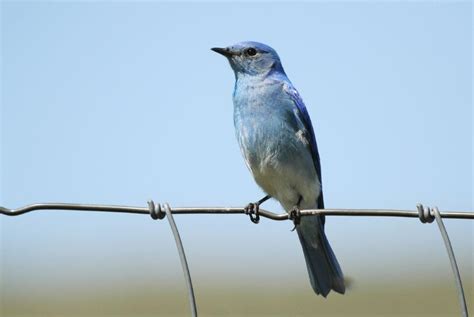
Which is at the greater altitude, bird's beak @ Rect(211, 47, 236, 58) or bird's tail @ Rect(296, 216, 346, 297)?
bird's beak @ Rect(211, 47, 236, 58)

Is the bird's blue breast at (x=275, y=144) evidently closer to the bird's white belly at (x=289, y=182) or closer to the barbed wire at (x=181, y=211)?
the bird's white belly at (x=289, y=182)

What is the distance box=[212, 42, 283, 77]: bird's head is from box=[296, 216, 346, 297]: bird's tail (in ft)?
3.91

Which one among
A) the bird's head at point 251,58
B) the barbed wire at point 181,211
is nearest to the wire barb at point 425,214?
the barbed wire at point 181,211

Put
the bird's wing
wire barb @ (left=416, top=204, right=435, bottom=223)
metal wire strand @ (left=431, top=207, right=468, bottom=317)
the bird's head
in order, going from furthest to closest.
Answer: the bird's head < the bird's wing < wire barb @ (left=416, top=204, right=435, bottom=223) < metal wire strand @ (left=431, top=207, right=468, bottom=317)

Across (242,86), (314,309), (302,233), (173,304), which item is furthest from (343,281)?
(173,304)

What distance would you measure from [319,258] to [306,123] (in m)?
0.97

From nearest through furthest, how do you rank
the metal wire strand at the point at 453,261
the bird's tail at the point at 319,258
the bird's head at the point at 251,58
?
the metal wire strand at the point at 453,261, the bird's tail at the point at 319,258, the bird's head at the point at 251,58

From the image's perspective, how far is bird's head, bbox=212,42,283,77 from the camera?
668 centimetres

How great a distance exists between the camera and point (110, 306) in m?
12.7

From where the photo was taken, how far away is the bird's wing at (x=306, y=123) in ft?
20.7

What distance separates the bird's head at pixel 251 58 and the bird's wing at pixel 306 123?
0.31 meters

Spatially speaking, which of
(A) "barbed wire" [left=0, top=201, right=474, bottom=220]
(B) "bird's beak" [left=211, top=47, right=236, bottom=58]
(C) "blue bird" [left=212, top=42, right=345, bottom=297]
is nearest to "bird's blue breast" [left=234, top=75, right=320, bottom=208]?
(C) "blue bird" [left=212, top=42, right=345, bottom=297]

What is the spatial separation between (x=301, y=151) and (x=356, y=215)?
2369mm

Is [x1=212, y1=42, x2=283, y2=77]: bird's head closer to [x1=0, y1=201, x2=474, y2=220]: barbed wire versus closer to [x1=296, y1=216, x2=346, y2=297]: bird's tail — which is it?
[x1=296, y1=216, x2=346, y2=297]: bird's tail
